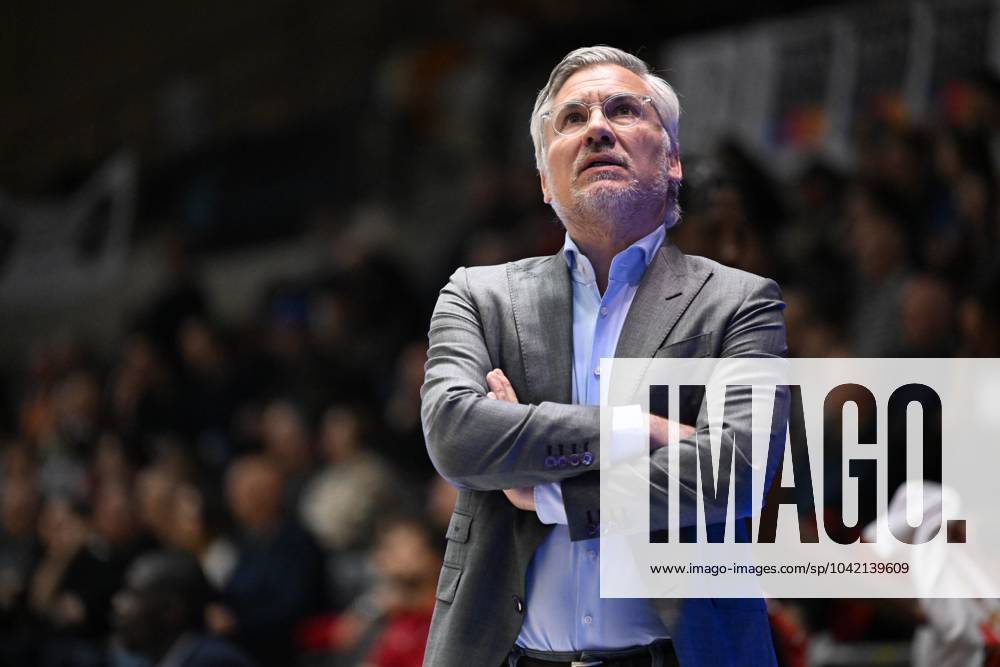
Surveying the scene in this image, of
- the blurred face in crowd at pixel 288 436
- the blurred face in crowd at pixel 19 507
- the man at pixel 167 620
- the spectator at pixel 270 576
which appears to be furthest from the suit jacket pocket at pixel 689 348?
the blurred face in crowd at pixel 19 507

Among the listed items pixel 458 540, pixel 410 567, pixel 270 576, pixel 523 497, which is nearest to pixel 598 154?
pixel 523 497

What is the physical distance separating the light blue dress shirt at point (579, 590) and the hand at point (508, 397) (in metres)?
0.02

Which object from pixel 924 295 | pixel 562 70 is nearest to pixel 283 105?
pixel 924 295

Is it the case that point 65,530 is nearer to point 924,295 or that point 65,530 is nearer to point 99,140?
point 924,295

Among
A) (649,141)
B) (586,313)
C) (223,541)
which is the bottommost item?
(223,541)

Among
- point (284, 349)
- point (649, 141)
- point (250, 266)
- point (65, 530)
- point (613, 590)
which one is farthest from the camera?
point (250, 266)

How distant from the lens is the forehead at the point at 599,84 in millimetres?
2562

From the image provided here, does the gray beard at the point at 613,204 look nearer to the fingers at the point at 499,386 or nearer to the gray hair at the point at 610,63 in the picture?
the gray hair at the point at 610,63

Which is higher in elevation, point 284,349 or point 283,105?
point 283,105

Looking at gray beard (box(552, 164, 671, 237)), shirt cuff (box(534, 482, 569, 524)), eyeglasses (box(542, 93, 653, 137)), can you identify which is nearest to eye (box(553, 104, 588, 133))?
eyeglasses (box(542, 93, 653, 137))

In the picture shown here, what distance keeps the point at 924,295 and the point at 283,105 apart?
7.64 meters

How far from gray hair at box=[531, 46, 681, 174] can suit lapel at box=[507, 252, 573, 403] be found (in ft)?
0.74

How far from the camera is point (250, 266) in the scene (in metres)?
9.55

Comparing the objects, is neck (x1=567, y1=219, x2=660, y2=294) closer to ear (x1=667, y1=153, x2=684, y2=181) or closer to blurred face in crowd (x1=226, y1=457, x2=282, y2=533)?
ear (x1=667, y1=153, x2=684, y2=181)
